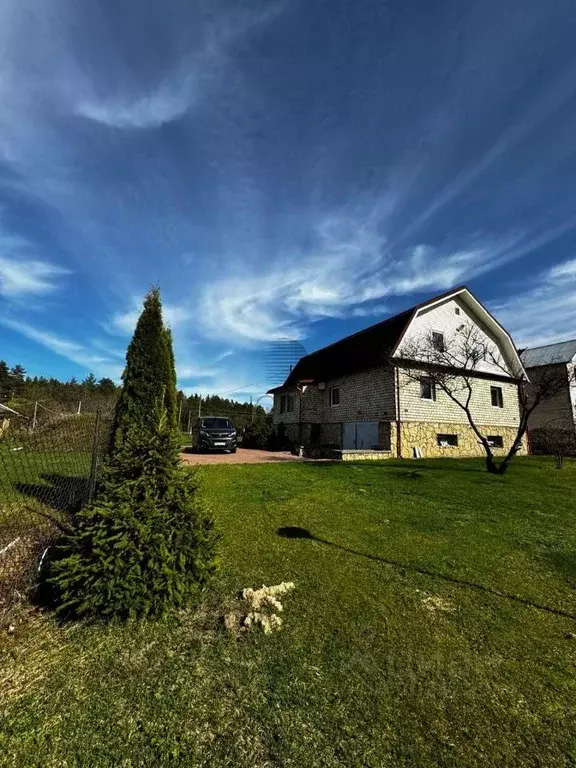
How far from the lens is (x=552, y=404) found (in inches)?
999

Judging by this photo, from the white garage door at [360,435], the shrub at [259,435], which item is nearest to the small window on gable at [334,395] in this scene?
the white garage door at [360,435]

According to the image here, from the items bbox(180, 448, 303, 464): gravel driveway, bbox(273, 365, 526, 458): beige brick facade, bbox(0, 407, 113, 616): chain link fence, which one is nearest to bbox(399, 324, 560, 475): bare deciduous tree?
bbox(273, 365, 526, 458): beige brick facade

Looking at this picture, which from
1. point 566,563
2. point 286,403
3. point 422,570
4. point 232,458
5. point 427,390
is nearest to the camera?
point 422,570

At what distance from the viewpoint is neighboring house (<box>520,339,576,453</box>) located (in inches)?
847

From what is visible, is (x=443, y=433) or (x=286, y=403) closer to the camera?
(x=443, y=433)

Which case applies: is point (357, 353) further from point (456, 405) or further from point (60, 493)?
point (60, 493)

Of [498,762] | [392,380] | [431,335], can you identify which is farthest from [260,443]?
[498,762]

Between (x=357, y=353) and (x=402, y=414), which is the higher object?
(x=357, y=353)

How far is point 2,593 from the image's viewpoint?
3.29 meters

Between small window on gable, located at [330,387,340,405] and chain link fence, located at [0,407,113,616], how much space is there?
524 inches

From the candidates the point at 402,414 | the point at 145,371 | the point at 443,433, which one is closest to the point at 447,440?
the point at 443,433

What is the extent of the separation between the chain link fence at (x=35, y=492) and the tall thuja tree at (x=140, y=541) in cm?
40

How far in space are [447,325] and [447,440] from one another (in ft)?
18.8

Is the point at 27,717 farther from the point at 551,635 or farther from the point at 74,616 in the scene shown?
the point at 551,635
